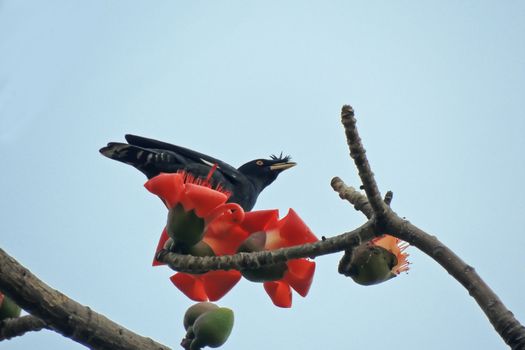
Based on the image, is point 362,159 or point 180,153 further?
point 180,153

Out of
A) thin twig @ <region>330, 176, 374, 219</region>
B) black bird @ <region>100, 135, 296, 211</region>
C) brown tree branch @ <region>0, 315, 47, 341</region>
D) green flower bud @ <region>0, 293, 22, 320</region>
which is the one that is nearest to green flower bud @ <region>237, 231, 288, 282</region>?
thin twig @ <region>330, 176, 374, 219</region>

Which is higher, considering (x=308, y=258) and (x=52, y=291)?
(x=308, y=258)

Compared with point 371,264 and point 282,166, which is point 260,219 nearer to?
point 371,264

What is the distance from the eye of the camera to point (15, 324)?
5.81 feet

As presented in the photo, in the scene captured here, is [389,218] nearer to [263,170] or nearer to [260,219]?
[260,219]

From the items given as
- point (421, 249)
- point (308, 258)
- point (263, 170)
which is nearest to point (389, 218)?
point (421, 249)

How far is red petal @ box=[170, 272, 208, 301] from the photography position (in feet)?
5.69

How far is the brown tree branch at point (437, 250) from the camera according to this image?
4.06 feet

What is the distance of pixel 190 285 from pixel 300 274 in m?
0.29

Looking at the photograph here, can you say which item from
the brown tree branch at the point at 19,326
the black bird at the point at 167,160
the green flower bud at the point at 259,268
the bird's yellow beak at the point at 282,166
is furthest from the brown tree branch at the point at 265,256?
the bird's yellow beak at the point at 282,166

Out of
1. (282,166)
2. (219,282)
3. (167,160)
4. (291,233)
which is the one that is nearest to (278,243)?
(291,233)

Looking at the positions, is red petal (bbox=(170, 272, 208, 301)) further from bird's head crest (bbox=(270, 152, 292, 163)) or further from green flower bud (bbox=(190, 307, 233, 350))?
bird's head crest (bbox=(270, 152, 292, 163))

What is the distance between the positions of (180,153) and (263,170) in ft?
5.46

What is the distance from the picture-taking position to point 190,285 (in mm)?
1758
